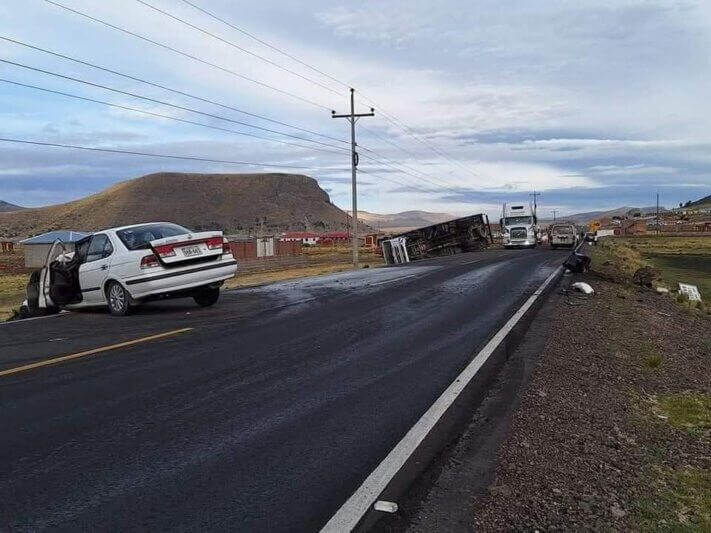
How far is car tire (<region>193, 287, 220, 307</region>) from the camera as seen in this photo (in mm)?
12653

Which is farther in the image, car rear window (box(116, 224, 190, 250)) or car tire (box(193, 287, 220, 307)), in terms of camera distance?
car tire (box(193, 287, 220, 307))

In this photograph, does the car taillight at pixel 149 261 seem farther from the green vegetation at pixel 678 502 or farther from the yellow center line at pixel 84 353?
the green vegetation at pixel 678 502

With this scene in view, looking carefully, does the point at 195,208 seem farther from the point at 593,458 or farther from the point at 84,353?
the point at 593,458

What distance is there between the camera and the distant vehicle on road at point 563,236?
49.5m

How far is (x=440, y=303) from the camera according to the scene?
1342 cm

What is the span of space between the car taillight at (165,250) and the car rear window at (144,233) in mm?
237

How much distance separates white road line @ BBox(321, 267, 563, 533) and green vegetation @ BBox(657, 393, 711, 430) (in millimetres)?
1936

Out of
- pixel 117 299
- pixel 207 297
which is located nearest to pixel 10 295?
pixel 207 297

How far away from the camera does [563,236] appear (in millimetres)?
49812

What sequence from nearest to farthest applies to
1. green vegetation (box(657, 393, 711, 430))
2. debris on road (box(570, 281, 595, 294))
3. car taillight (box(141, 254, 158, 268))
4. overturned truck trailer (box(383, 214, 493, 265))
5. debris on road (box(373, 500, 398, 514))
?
debris on road (box(373, 500, 398, 514))
green vegetation (box(657, 393, 711, 430))
car taillight (box(141, 254, 158, 268))
debris on road (box(570, 281, 595, 294))
overturned truck trailer (box(383, 214, 493, 265))

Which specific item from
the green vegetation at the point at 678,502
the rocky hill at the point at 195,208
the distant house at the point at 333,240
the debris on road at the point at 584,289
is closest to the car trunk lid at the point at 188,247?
the green vegetation at the point at 678,502

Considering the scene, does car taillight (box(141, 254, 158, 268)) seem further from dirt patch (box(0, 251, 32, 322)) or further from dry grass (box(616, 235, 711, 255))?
dry grass (box(616, 235, 711, 255))

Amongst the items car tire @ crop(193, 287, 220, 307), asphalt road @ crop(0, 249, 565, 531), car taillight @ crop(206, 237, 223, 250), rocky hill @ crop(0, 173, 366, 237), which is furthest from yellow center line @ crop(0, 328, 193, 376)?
rocky hill @ crop(0, 173, 366, 237)

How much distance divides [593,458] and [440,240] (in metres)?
36.8
